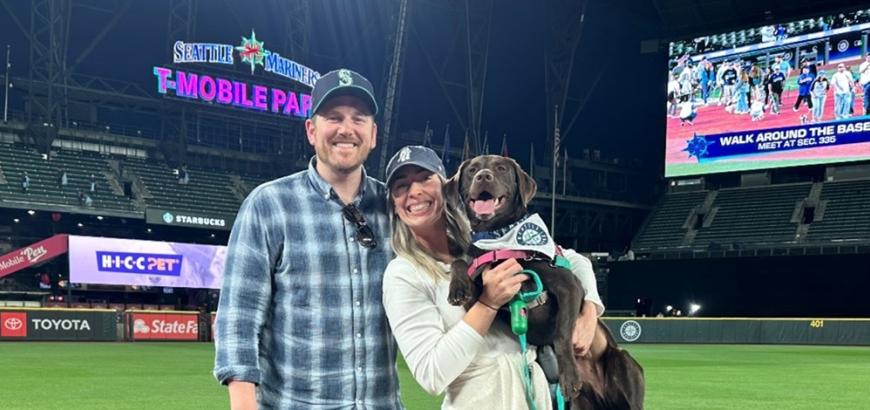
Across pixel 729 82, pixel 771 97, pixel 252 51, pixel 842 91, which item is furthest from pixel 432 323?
pixel 729 82

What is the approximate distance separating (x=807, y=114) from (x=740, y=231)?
20.5 ft

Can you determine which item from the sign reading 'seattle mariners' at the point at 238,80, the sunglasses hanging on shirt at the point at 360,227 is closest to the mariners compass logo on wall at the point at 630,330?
the sign reading 'seattle mariners' at the point at 238,80

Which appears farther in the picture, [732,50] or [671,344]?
[732,50]

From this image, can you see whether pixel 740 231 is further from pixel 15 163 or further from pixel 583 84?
pixel 15 163

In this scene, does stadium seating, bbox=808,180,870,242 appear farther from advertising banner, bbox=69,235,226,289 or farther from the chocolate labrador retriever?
the chocolate labrador retriever

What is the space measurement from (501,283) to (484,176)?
2.33 ft

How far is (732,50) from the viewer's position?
3841 cm

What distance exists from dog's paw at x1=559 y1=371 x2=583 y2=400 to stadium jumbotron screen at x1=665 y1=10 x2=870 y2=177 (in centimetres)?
3586

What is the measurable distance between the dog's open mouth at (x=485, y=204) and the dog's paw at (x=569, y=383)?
67 centimetres

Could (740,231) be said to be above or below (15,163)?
below

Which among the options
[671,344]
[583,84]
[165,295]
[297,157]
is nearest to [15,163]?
[165,295]

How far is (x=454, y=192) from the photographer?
10.8ft

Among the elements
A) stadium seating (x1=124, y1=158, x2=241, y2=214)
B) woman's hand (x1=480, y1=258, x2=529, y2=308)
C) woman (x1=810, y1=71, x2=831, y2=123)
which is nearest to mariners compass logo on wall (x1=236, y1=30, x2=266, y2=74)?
stadium seating (x1=124, y1=158, x2=241, y2=214)

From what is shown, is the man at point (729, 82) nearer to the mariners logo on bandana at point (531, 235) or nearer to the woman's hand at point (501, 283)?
the mariners logo on bandana at point (531, 235)
